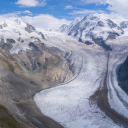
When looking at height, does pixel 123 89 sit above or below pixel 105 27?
below

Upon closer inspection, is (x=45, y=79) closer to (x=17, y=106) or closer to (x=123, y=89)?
(x=17, y=106)

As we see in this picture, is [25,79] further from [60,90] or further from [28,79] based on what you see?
[60,90]

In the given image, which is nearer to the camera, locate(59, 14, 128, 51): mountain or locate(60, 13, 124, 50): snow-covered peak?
locate(59, 14, 128, 51): mountain

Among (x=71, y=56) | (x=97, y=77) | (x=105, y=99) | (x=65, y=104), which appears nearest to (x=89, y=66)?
(x=97, y=77)

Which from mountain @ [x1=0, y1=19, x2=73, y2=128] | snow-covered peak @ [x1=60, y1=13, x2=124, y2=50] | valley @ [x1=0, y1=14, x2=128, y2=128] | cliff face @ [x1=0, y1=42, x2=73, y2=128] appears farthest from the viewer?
snow-covered peak @ [x1=60, y1=13, x2=124, y2=50]

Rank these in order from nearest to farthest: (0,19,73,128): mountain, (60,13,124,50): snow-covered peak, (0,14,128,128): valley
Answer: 1. (0,19,73,128): mountain
2. (0,14,128,128): valley
3. (60,13,124,50): snow-covered peak

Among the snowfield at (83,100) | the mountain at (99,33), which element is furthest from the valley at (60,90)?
the mountain at (99,33)

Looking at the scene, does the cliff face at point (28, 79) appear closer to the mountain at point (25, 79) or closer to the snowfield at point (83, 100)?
the mountain at point (25, 79)

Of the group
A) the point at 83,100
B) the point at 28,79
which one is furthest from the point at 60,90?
the point at 28,79

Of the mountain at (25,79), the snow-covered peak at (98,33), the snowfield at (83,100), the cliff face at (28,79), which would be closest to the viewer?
the mountain at (25,79)

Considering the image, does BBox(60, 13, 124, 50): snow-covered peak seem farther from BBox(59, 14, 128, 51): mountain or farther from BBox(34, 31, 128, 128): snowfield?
BBox(34, 31, 128, 128): snowfield

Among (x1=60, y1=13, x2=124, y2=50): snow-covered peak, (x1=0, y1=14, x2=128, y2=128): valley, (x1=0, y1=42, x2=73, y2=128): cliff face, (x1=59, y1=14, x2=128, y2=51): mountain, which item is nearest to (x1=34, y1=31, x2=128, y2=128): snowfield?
(x1=0, y1=14, x2=128, y2=128): valley
